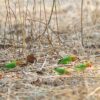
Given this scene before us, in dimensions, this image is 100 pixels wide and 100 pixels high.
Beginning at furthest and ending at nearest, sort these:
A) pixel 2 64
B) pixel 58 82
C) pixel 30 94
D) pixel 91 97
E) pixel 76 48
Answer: pixel 76 48, pixel 2 64, pixel 58 82, pixel 30 94, pixel 91 97

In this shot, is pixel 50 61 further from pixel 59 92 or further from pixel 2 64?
pixel 59 92

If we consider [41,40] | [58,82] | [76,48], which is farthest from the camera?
[41,40]

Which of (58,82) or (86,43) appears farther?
(86,43)

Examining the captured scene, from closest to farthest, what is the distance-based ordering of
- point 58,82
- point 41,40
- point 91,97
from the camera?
point 91,97 < point 58,82 < point 41,40

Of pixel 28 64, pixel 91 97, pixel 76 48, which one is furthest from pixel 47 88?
pixel 76 48

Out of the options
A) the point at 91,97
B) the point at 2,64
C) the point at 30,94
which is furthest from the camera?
the point at 2,64

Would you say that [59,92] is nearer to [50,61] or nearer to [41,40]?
[50,61]

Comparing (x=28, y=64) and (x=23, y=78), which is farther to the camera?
(x=28, y=64)

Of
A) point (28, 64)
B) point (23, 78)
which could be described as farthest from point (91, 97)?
point (28, 64)

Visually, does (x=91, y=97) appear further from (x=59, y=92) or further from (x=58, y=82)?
(x=58, y=82)
